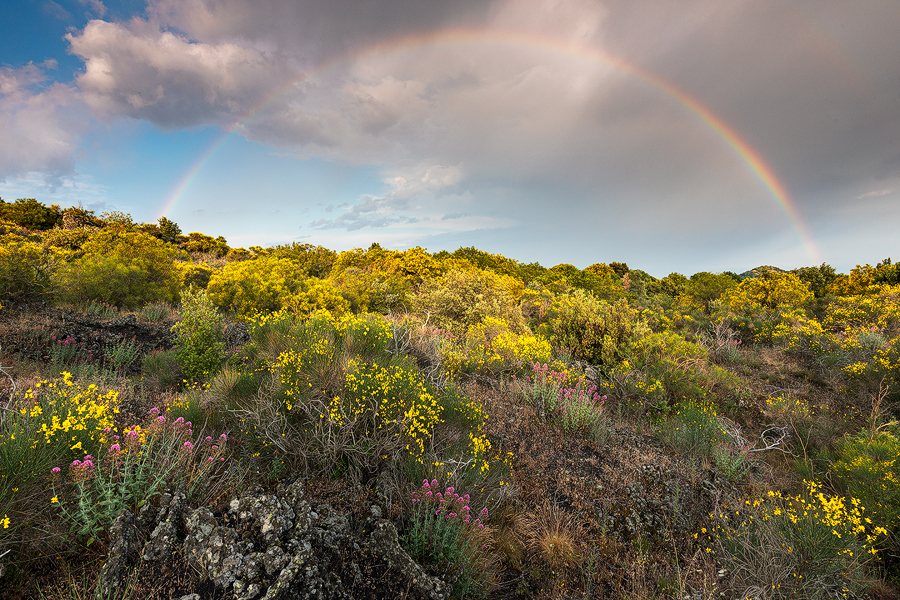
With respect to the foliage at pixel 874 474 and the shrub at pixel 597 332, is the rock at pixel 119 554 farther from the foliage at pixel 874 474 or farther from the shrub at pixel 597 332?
the shrub at pixel 597 332

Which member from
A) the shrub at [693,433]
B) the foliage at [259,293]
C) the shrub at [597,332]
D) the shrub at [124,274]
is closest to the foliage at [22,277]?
the shrub at [124,274]

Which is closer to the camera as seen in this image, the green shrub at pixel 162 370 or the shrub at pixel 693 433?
the shrub at pixel 693 433

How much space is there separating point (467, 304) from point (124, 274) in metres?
12.6

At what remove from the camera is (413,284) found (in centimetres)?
2112

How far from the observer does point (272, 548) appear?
2.22 metres

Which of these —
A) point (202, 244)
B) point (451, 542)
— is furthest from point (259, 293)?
point (202, 244)

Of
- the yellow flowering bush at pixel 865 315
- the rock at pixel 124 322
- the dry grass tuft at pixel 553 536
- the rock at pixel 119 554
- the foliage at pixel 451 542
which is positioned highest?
the yellow flowering bush at pixel 865 315

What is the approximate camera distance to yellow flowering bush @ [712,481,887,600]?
2.94 m

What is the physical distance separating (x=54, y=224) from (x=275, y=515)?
144ft

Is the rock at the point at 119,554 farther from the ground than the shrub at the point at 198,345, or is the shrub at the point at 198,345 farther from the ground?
the shrub at the point at 198,345

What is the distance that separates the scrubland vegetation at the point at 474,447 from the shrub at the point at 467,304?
2079mm

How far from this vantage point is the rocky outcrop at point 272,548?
2.08m

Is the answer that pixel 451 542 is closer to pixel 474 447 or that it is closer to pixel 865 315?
pixel 474 447

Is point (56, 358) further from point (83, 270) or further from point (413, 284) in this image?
point (413, 284)
